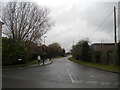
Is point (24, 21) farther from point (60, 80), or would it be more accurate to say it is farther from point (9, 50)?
point (60, 80)

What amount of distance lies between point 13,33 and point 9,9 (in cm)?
463

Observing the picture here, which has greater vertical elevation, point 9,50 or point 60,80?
point 9,50

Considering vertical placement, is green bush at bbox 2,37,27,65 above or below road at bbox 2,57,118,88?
above

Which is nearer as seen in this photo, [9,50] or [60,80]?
[60,80]

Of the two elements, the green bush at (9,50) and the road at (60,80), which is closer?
the road at (60,80)

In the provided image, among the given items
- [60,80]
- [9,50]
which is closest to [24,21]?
[9,50]

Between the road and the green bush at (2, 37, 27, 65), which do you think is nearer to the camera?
the road

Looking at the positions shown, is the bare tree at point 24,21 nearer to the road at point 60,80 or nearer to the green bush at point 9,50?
the green bush at point 9,50

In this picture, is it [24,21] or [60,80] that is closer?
[60,80]

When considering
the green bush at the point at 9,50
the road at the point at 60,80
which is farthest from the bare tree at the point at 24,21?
the road at the point at 60,80

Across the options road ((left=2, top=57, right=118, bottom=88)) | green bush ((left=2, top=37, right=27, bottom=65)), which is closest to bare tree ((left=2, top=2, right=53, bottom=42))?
green bush ((left=2, top=37, right=27, bottom=65))

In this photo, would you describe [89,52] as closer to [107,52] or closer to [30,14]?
[107,52]

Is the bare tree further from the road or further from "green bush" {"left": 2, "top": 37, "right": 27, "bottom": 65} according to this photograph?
the road

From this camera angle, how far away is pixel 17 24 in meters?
25.3
